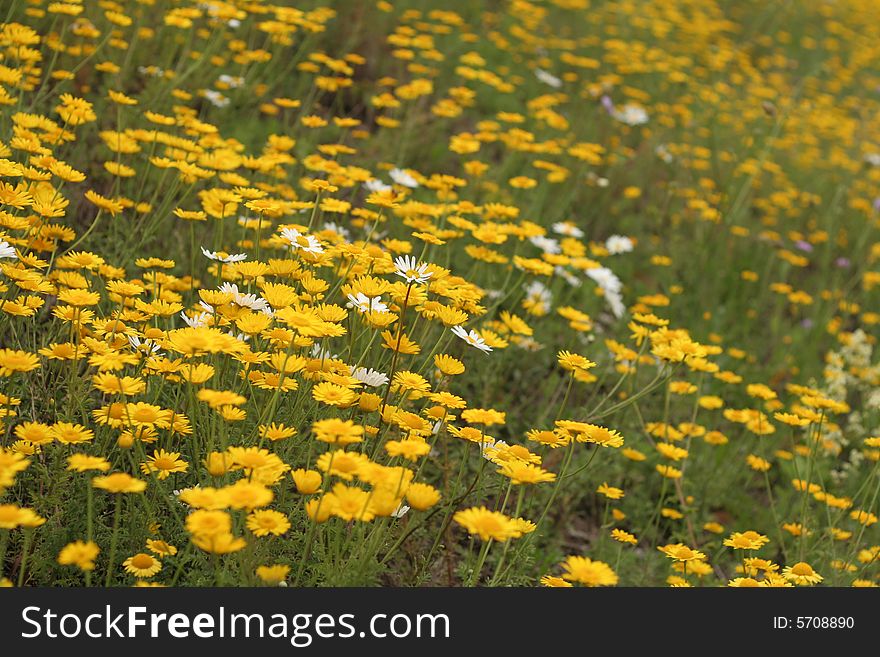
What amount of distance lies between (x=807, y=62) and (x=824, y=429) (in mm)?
6276

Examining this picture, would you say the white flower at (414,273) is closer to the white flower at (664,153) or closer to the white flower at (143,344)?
the white flower at (143,344)

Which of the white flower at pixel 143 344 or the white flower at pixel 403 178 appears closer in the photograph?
the white flower at pixel 143 344

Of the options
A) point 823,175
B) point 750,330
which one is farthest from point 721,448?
point 823,175

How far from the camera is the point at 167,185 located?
3.78m

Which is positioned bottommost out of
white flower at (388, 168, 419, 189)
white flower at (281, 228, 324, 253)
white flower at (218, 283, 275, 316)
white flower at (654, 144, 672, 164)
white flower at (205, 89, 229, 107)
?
white flower at (654, 144, 672, 164)

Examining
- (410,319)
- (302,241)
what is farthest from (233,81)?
(302,241)

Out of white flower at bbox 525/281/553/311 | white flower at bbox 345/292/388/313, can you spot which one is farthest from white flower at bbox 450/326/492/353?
white flower at bbox 525/281/553/311

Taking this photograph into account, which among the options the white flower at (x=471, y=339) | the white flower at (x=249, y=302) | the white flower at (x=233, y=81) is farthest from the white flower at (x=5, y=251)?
the white flower at (x=233, y=81)

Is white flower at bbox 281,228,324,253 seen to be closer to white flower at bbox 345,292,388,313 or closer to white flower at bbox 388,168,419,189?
white flower at bbox 345,292,388,313

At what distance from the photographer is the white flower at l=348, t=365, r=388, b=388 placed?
2143 millimetres

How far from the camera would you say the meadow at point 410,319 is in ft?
6.34

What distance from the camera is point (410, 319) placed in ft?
9.20

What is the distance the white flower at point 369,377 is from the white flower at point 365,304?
5.7 inches

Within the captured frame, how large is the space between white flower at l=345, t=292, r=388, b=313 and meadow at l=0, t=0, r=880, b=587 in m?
0.02
